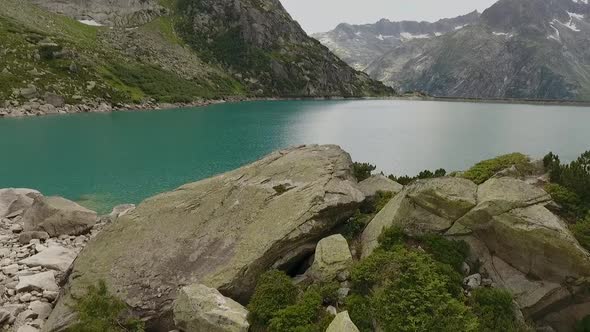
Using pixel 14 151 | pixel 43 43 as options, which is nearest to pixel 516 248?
pixel 14 151

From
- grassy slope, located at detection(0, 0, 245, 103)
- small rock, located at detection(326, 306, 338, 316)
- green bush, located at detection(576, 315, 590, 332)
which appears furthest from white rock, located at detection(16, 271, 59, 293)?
grassy slope, located at detection(0, 0, 245, 103)

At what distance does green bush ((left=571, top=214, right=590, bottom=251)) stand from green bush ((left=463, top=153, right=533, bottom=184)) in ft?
16.0

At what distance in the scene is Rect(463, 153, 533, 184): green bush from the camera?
65.1 feet

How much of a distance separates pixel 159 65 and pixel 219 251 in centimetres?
17958

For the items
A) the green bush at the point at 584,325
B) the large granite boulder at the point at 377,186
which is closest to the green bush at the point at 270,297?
the large granite boulder at the point at 377,186

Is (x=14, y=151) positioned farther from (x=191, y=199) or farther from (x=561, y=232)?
(x=561, y=232)

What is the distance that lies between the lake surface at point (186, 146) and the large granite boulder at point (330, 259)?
25.6 m

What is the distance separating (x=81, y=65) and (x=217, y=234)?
5399 inches

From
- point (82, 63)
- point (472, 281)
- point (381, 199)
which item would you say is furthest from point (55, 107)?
point (472, 281)

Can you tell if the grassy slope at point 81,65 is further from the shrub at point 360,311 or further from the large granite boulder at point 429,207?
the shrub at point 360,311

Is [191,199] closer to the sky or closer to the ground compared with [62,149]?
closer to the sky

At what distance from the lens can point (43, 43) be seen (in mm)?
128625

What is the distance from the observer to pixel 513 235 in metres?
15.0

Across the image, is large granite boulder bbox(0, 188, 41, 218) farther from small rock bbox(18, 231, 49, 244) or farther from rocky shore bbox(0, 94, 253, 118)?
rocky shore bbox(0, 94, 253, 118)
